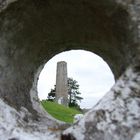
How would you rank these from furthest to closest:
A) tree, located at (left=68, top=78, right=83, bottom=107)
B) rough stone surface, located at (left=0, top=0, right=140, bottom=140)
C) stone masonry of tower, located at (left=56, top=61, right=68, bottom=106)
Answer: tree, located at (left=68, top=78, right=83, bottom=107), stone masonry of tower, located at (left=56, top=61, right=68, bottom=106), rough stone surface, located at (left=0, top=0, right=140, bottom=140)

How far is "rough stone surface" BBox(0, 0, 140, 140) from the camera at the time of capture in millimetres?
2609

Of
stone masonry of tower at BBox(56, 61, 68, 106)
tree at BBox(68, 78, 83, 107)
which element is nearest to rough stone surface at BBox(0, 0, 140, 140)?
stone masonry of tower at BBox(56, 61, 68, 106)

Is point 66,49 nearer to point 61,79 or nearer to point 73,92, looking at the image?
point 61,79

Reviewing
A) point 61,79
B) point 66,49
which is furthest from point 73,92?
point 66,49

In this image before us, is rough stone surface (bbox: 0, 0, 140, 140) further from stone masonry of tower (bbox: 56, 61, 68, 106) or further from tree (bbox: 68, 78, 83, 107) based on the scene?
tree (bbox: 68, 78, 83, 107)

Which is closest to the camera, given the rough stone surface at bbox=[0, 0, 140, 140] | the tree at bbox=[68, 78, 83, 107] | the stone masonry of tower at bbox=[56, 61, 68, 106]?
the rough stone surface at bbox=[0, 0, 140, 140]

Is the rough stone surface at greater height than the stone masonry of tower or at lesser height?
lesser

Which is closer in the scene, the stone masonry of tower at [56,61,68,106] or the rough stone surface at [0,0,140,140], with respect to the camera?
the rough stone surface at [0,0,140,140]

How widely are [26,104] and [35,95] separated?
0.97 feet

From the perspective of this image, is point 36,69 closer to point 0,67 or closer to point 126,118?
point 0,67

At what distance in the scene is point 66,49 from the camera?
4500mm

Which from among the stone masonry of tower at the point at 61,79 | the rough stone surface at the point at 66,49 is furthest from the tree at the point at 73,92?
the rough stone surface at the point at 66,49

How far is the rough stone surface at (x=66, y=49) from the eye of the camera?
103 inches

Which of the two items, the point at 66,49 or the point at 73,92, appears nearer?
the point at 66,49
